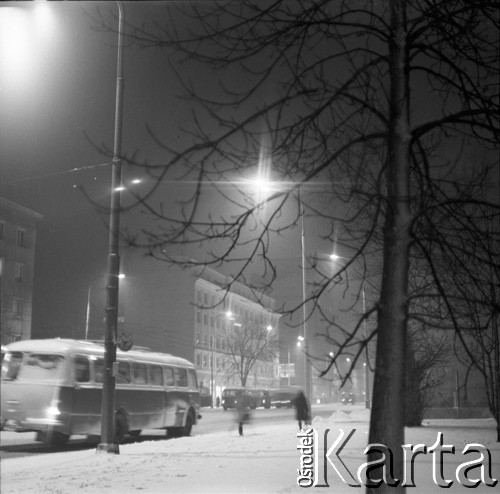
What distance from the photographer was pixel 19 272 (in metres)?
40.8

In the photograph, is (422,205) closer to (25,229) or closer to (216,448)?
(216,448)

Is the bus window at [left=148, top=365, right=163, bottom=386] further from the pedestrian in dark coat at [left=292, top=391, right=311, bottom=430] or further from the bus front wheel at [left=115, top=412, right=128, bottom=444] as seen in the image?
the pedestrian in dark coat at [left=292, top=391, right=311, bottom=430]

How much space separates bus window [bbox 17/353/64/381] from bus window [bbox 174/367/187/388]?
5769 mm

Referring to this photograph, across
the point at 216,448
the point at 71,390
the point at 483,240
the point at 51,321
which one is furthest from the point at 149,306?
the point at 483,240

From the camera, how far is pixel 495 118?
6289 millimetres

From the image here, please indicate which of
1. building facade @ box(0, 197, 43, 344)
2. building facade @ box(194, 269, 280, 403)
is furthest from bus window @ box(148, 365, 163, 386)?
building facade @ box(0, 197, 43, 344)

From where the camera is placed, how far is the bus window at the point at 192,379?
24797 millimetres

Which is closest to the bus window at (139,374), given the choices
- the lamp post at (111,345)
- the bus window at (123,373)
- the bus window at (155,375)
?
the bus window at (123,373)

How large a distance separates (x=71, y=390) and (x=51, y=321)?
13529 mm

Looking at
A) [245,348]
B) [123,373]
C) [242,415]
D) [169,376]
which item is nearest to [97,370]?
[123,373]

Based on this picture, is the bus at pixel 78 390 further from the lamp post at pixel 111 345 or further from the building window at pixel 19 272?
the building window at pixel 19 272

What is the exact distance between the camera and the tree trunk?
5.80 m

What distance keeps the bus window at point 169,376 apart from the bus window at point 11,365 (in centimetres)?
634

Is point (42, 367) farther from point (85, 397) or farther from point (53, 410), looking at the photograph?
point (85, 397)
